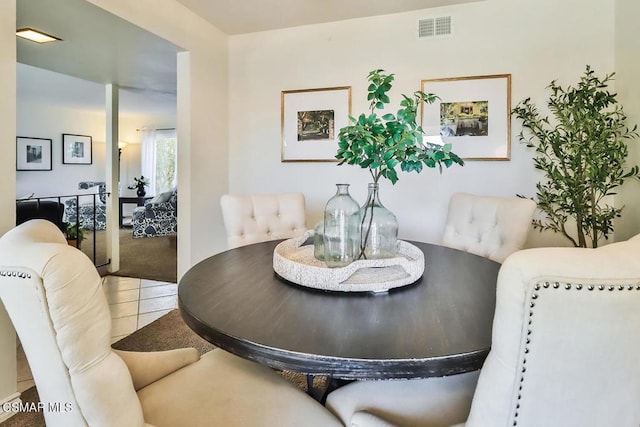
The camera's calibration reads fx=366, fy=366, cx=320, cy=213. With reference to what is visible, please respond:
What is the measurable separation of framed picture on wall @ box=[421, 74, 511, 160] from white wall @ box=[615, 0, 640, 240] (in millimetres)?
681

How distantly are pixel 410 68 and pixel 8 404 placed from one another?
3264 millimetres

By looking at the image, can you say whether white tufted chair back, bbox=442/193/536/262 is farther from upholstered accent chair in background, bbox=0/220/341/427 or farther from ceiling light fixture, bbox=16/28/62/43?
ceiling light fixture, bbox=16/28/62/43

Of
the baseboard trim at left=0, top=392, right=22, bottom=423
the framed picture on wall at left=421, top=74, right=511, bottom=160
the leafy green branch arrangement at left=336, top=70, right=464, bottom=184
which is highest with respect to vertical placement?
the framed picture on wall at left=421, top=74, right=511, bottom=160

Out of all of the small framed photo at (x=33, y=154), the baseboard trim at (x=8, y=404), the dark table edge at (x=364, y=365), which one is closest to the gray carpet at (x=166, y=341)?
the baseboard trim at (x=8, y=404)

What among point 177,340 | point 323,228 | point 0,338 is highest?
point 323,228

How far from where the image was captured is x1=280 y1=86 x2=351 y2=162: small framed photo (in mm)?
3160

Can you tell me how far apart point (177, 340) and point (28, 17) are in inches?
97.8

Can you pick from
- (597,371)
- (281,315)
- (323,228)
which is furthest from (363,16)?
(597,371)

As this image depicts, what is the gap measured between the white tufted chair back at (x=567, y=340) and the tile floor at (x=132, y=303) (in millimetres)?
2439

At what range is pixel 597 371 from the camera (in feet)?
2.05

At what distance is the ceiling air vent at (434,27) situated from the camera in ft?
9.32

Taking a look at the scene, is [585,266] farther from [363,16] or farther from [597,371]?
[363,16]

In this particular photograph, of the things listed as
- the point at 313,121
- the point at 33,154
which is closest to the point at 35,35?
the point at 313,121

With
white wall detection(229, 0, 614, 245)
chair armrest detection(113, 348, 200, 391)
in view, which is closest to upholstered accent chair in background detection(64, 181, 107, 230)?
white wall detection(229, 0, 614, 245)
